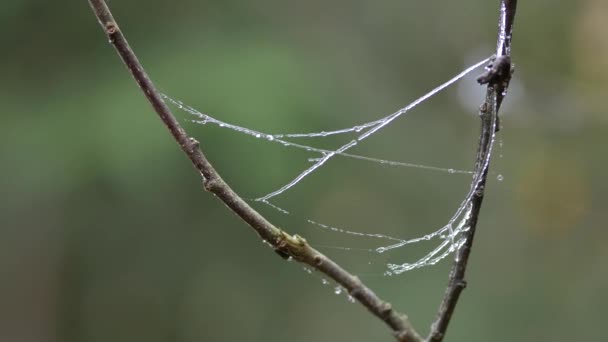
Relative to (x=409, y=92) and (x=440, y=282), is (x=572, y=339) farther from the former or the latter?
(x=409, y=92)

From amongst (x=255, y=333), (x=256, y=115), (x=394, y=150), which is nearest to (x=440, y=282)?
(x=394, y=150)

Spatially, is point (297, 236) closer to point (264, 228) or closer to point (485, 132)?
point (264, 228)

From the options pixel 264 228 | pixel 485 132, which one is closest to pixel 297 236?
pixel 264 228

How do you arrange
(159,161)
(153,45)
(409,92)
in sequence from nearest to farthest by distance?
(159,161)
(153,45)
(409,92)

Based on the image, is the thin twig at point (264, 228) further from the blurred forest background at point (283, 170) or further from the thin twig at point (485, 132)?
the blurred forest background at point (283, 170)

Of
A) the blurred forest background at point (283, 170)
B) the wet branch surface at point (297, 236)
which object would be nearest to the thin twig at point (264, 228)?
the wet branch surface at point (297, 236)
